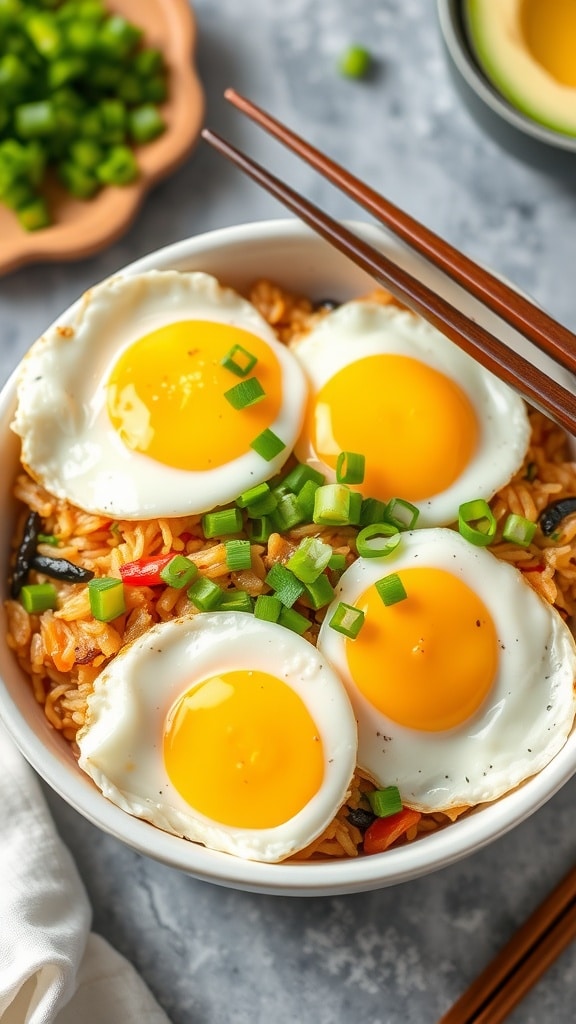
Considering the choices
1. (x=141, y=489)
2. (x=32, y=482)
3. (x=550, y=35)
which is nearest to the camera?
(x=141, y=489)

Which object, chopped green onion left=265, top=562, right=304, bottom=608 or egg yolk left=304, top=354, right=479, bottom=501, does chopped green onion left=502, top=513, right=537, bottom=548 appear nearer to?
egg yolk left=304, top=354, right=479, bottom=501

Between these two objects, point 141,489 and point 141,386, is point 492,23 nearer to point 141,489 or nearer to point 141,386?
point 141,386

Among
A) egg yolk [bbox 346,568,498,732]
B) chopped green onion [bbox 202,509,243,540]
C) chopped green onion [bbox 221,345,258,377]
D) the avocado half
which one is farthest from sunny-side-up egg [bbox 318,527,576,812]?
the avocado half

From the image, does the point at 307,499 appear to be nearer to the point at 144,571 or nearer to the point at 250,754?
the point at 144,571

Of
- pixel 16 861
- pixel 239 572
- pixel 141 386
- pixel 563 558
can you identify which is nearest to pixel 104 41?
pixel 141 386

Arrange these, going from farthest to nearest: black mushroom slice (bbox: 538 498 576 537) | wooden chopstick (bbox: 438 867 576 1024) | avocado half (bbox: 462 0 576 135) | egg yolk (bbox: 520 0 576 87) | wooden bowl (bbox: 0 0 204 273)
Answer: wooden bowl (bbox: 0 0 204 273), egg yolk (bbox: 520 0 576 87), avocado half (bbox: 462 0 576 135), wooden chopstick (bbox: 438 867 576 1024), black mushroom slice (bbox: 538 498 576 537)

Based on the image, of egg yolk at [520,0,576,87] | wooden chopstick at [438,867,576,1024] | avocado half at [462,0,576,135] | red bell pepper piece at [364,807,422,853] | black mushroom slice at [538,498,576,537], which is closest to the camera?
red bell pepper piece at [364,807,422,853]

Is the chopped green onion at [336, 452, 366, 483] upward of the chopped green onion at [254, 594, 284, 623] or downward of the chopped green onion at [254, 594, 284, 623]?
upward
